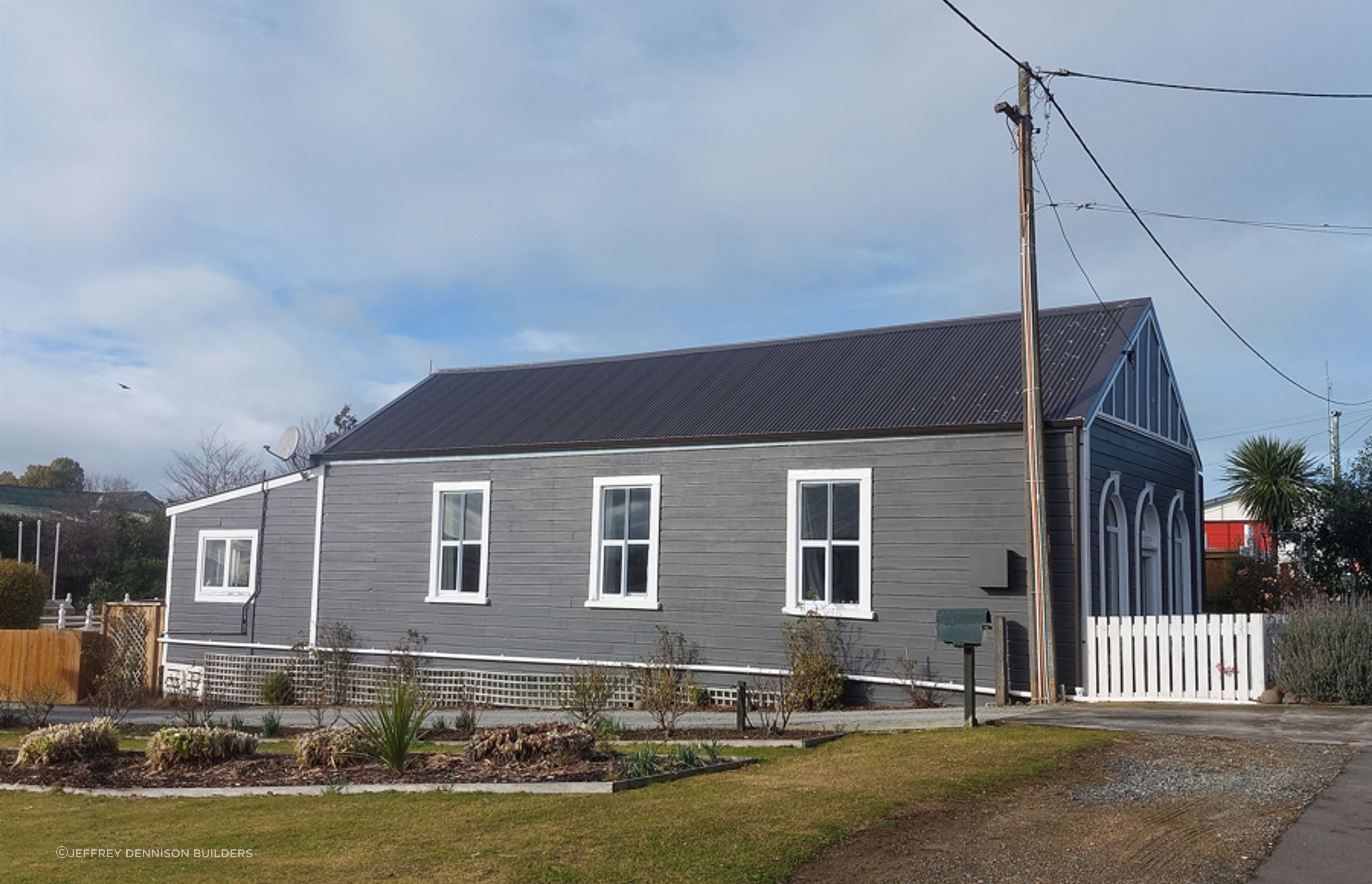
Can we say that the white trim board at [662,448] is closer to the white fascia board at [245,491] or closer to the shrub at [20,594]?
the white fascia board at [245,491]

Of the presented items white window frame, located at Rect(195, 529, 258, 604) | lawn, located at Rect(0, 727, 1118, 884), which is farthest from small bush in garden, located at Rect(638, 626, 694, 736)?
white window frame, located at Rect(195, 529, 258, 604)

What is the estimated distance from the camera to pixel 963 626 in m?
13.2

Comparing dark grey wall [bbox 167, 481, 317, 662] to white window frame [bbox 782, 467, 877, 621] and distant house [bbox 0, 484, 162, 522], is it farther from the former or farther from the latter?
distant house [bbox 0, 484, 162, 522]

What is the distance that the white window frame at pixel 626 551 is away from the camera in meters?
18.6

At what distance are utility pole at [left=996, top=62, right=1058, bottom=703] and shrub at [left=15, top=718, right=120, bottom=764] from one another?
34.4 feet

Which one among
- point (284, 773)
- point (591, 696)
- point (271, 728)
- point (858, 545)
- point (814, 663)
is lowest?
point (271, 728)

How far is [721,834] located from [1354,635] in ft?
32.4

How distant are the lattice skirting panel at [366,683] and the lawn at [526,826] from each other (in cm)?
796

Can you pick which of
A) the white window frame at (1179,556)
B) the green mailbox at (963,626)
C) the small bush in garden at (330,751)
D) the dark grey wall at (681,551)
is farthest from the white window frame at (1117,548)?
the small bush in garden at (330,751)

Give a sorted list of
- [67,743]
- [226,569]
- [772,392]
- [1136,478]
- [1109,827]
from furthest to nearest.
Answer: [226,569]
[772,392]
[1136,478]
[67,743]
[1109,827]

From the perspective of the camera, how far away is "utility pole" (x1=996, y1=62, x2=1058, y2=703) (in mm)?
14891

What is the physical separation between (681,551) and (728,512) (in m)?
1.00

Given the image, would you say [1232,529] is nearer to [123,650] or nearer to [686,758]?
[123,650]

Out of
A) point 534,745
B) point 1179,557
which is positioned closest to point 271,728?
point 534,745
